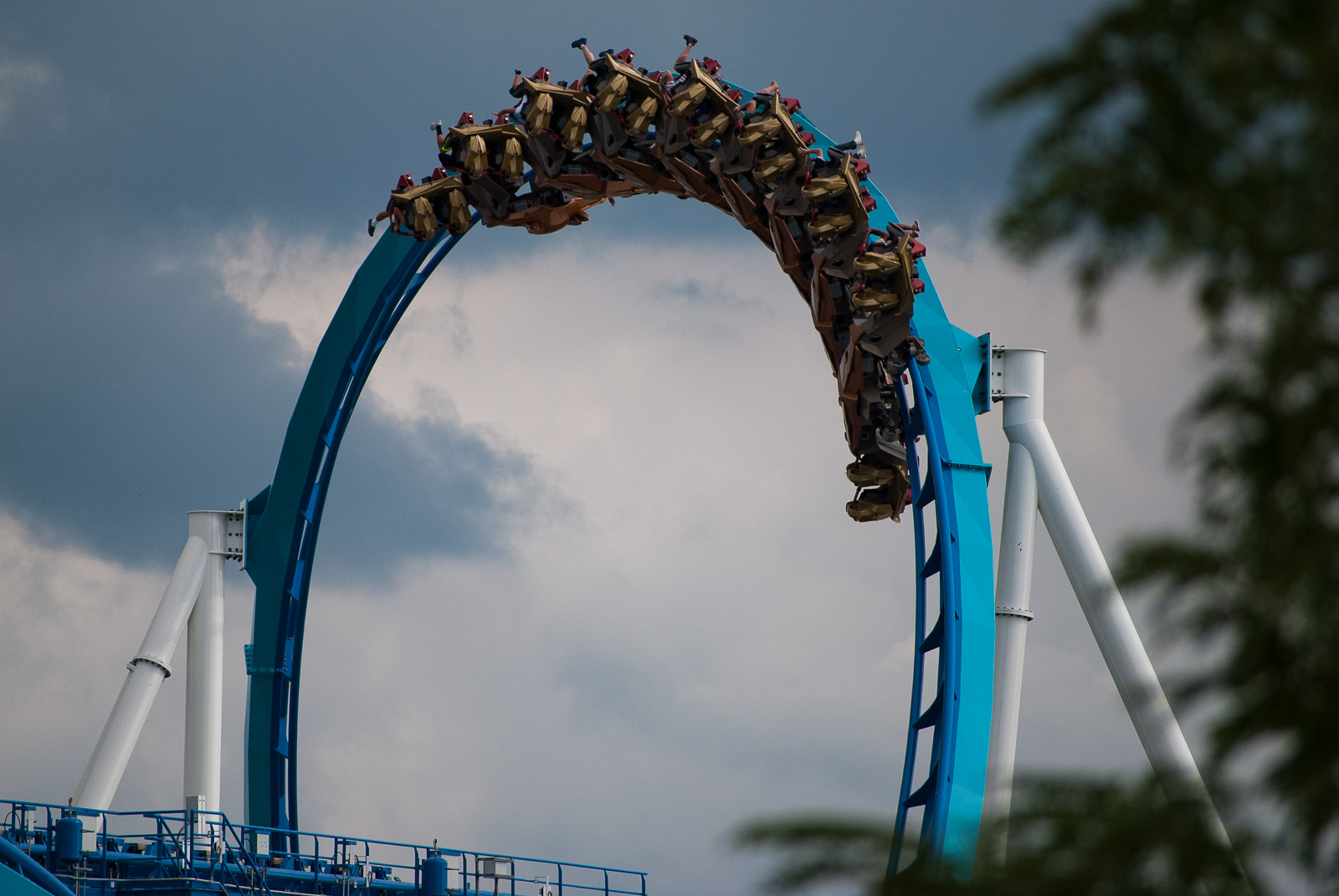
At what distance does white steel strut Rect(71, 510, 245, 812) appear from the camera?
661 inches

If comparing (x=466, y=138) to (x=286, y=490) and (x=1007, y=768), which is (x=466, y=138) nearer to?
(x=286, y=490)

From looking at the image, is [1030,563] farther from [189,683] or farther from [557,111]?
[189,683]

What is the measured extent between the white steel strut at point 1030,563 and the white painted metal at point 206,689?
8087 mm

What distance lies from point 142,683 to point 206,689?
2.10 ft

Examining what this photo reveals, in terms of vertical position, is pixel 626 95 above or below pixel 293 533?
above

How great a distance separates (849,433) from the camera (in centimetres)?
1547

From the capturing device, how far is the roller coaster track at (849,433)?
520 inches

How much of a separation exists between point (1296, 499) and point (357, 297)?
15.9 meters

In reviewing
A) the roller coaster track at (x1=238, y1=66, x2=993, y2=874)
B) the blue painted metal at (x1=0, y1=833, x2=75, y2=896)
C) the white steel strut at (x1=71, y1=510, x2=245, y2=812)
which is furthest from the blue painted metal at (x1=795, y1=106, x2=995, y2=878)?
the white steel strut at (x1=71, y1=510, x2=245, y2=812)

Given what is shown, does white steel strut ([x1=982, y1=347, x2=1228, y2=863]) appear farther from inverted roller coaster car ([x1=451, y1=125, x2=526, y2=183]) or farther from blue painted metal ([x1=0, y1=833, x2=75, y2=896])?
blue painted metal ([x1=0, y1=833, x2=75, y2=896])

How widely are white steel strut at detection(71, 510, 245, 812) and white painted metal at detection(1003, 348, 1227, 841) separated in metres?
8.70

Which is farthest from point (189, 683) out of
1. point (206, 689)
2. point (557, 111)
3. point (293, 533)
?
point (557, 111)

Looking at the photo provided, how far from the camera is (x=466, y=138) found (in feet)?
52.6

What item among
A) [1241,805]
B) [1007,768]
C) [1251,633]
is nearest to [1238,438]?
[1251,633]
